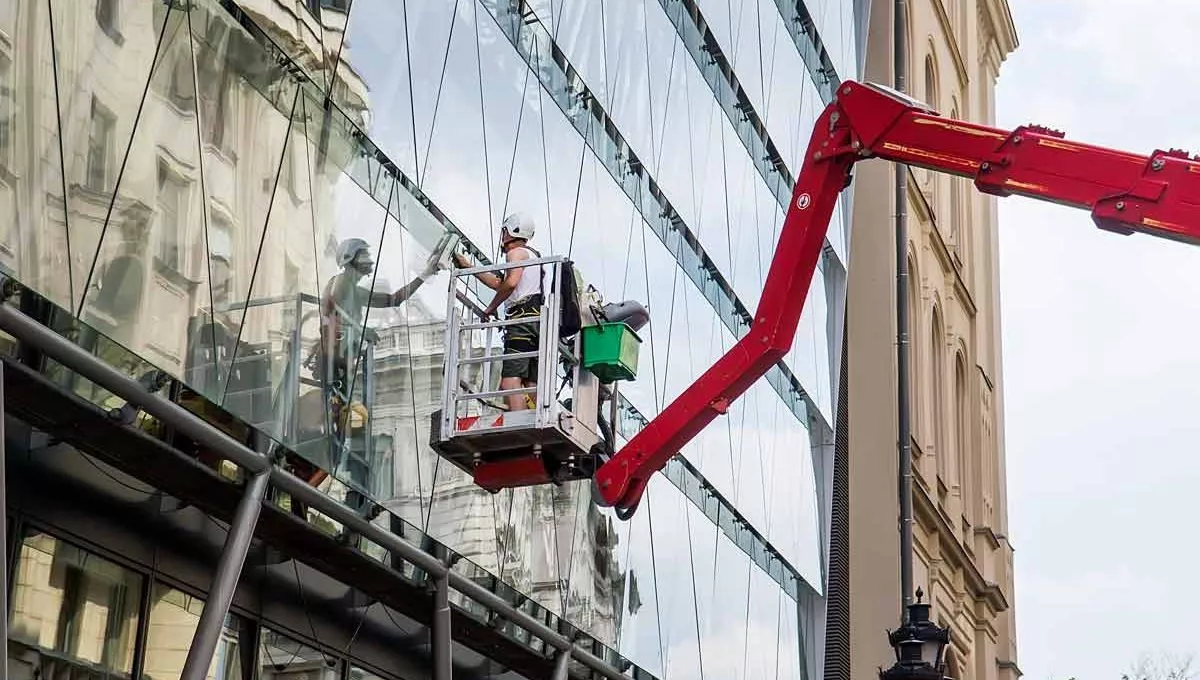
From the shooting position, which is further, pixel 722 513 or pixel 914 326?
pixel 914 326

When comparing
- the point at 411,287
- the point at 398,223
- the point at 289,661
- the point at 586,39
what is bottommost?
the point at 289,661

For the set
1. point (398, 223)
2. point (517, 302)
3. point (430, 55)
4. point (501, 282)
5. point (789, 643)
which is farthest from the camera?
point (789, 643)

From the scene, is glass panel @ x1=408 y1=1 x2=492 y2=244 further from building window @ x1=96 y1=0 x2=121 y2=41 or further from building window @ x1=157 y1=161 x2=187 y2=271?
building window @ x1=96 y1=0 x2=121 y2=41

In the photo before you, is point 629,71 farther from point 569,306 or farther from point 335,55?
point 569,306

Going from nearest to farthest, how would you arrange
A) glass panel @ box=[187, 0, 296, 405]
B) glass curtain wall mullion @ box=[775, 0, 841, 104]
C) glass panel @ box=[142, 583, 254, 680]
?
glass panel @ box=[142, 583, 254, 680] < glass panel @ box=[187, 0, 296, 405] < glass curtain wall mullion @ box=[775, 0, 841, 104]

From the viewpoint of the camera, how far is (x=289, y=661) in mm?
15812

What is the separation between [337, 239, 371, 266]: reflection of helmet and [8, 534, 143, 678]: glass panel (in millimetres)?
3557

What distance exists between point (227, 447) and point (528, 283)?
10.8 ft

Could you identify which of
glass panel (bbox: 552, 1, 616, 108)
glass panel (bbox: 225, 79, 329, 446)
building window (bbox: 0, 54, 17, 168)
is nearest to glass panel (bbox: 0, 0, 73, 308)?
building window (bbox: 0, 54, 17, 168)

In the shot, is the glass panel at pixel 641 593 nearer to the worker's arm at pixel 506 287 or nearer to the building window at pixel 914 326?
the worker's arm at pixel 506 287

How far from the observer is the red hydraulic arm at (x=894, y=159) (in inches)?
584

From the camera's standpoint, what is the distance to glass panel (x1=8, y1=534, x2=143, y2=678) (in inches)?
493

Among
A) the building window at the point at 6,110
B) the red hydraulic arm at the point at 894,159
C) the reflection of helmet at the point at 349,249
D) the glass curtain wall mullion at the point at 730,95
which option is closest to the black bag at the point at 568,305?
the red hydraulic arm at the point at 894,159

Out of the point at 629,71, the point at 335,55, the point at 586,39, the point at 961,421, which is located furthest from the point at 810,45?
the point at 335,55
